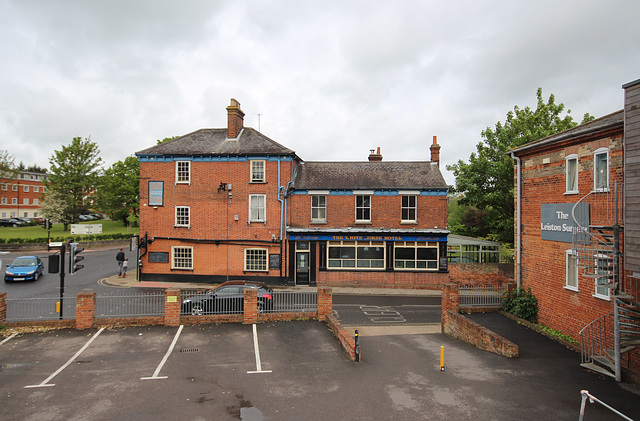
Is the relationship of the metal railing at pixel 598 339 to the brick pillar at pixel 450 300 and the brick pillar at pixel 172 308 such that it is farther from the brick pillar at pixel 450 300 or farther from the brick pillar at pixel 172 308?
the brick pillar at pixel 172 308

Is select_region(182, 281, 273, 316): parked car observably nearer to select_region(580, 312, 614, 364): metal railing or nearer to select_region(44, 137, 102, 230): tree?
select_region(580, 312, 614, 364): metal railing

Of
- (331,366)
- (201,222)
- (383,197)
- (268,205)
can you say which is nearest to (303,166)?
(268,205)

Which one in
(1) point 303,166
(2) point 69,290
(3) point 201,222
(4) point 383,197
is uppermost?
(1) point 303,166

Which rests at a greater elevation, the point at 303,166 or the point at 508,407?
the point at 303,166

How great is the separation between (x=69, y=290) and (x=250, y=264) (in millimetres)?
10506

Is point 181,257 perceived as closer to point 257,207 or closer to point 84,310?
point 257,207

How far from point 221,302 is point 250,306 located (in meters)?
1.71

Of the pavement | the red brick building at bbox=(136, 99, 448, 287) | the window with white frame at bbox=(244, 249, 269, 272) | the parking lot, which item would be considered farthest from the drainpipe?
the window with white frame at bbox=(244, 249, 269, 272)

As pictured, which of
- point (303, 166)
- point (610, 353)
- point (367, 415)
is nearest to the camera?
point (367, 415)

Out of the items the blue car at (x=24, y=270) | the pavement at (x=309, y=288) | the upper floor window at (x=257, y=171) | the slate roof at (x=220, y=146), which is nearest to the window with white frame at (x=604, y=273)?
the pavement at (x=309, y=288)

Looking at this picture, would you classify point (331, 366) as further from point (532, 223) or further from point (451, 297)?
point (532, 223)

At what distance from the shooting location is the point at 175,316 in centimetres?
1430

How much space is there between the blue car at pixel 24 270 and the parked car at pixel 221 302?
14633 millimetres

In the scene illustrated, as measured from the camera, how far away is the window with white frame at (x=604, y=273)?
10.0 metres
